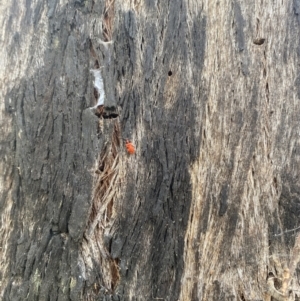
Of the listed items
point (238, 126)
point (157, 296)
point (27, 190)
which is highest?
point (238, 126)

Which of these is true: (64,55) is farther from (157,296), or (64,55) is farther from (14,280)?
(157,296)

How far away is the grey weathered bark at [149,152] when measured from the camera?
5.91ft

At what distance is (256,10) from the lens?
209 centimetres

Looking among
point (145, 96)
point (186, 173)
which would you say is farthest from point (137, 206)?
point (145, 96)

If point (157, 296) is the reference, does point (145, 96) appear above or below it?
above

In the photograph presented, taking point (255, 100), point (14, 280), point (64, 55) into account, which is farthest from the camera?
point (255, 100)

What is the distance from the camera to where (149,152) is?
190 centimetres

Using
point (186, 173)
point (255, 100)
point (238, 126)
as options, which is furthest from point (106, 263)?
point (255, 100)

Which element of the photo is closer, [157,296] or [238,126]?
[157,296]

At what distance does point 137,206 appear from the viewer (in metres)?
1.86

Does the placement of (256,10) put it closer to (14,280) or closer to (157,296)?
(157,296)

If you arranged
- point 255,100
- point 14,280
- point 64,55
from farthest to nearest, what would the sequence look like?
1. point 255,100
2. point 64,55
3. point 14,280

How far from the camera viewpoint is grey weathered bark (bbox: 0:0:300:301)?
1.80 meters

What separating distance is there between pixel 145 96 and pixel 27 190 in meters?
0.74
